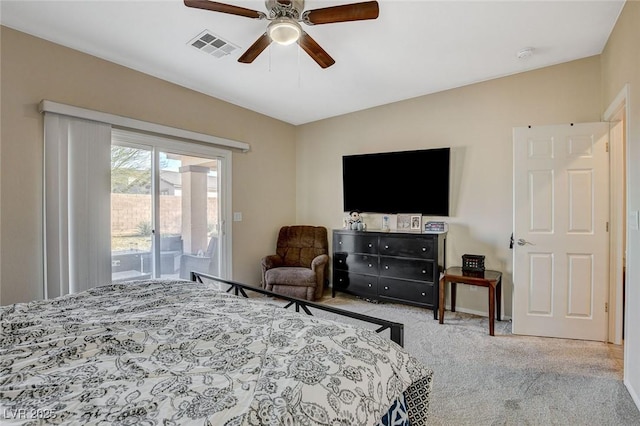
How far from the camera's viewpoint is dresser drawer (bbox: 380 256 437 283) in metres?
3.52

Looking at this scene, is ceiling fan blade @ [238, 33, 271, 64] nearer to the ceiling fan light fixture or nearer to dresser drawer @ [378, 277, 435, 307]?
the ceiling fan light fixture

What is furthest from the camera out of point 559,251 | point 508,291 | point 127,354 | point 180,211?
point 180,211

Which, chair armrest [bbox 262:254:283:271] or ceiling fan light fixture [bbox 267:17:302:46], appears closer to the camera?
ceiling fan light fixture [bbox 267:17:302:46]

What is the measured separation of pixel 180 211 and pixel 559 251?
4059 millimetres

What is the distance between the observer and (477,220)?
11.9ft

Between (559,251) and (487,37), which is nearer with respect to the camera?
(487,37)

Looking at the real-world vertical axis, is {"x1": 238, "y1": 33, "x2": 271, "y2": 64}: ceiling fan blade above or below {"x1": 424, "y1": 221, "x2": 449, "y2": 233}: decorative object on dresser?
above

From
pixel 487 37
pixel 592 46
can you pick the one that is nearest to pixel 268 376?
pixel 487 37

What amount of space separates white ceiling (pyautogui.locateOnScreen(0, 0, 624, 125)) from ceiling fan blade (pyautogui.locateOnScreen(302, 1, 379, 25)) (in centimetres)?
36

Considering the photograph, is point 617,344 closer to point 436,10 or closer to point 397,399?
point 397,399

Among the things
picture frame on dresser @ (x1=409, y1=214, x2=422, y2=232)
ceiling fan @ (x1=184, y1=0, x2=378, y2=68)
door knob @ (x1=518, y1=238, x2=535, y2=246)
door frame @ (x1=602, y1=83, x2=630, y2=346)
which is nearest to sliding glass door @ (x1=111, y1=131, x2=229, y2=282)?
ceiling fan @ (x1=184, y1=0, x2=378, y2=68)

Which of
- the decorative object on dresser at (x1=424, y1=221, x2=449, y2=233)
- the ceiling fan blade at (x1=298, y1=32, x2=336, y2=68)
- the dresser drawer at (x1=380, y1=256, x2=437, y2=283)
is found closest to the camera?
the ceiling fan blade at (x1=298, y1=32, x2=336, y2=68)

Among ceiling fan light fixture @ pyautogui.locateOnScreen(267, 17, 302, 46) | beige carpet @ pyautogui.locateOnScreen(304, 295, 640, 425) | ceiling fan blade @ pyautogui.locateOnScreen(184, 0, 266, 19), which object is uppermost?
ceiling fan blade @ pyautogui.locateOnScreen(184, 0, 266, 19)

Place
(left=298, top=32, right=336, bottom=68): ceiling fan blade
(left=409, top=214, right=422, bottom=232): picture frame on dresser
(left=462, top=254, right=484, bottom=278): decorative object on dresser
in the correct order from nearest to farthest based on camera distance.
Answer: (left=298, top=32, right=336, bottom=68): ceiling fan blade < (left=462, top=254, right=484, bottom=278): decorative object on dresser < (left=409, top=214, right=422, bottom=232): picture frame on dresser
